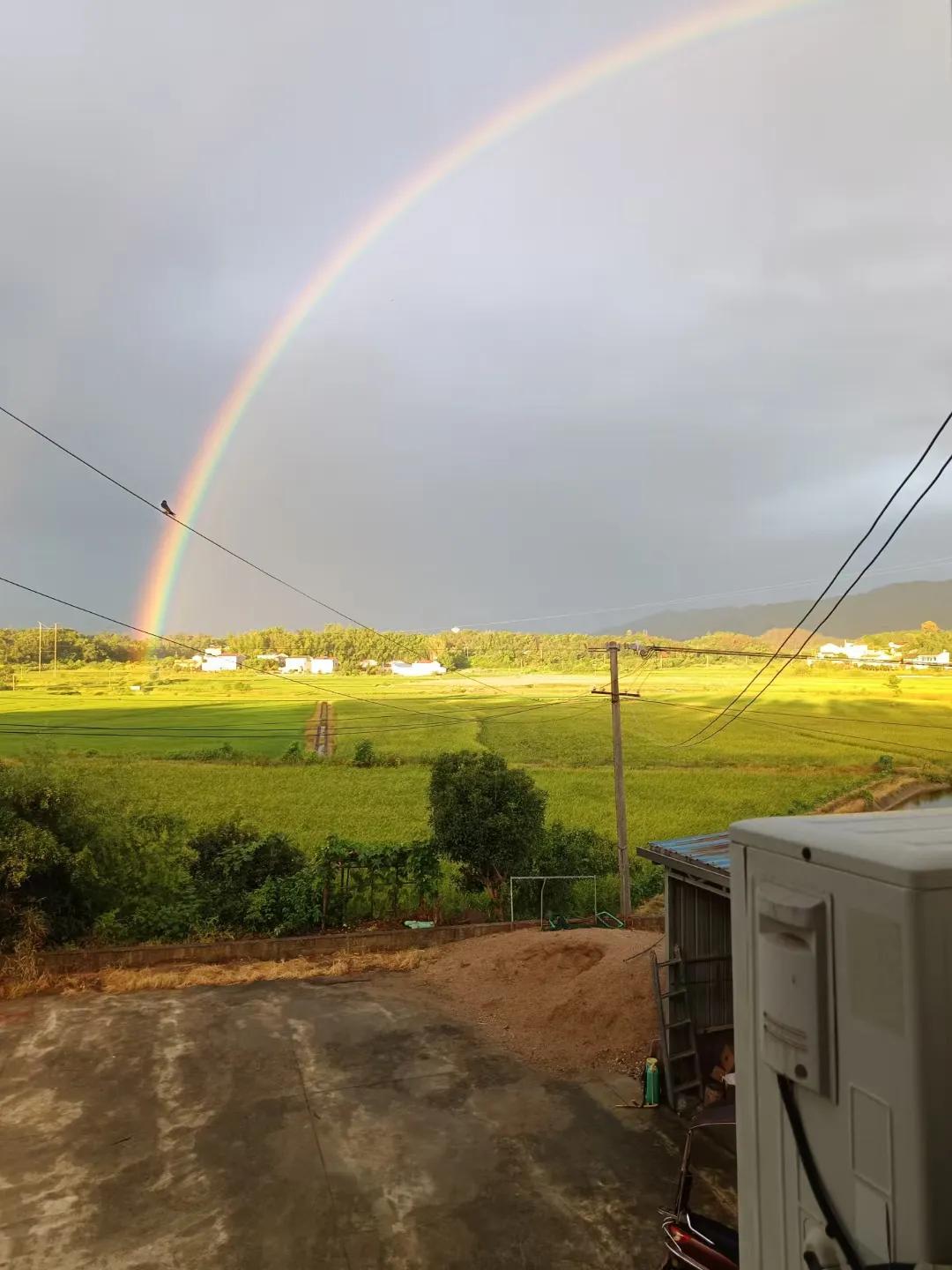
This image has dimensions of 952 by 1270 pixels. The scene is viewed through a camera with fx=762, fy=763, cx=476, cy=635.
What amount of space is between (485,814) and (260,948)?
7.83m

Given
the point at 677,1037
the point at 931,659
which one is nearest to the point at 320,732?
the point at 677,1037

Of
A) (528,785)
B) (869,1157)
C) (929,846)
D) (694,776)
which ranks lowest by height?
(694,776)

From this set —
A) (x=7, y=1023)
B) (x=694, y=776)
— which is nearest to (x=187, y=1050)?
(x=7, y=1023)

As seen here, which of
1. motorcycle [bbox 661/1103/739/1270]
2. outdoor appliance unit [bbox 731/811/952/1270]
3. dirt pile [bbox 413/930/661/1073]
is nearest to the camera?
outdoor appliance unit [bbox 731/811/952/1270]

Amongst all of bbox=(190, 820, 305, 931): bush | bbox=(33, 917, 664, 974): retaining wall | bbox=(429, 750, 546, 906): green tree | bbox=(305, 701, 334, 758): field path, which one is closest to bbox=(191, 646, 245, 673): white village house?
bbox=(305, 701, 334, 758): field path

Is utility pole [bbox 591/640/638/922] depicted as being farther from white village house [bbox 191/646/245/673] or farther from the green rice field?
white village house [bbox 191/646/245/673]

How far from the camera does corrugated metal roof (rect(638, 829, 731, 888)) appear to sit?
888cm

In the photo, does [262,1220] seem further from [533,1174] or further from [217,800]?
[217,800]

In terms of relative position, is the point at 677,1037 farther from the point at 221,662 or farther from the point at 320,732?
the point at 221,662

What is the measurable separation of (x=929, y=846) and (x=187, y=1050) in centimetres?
1127

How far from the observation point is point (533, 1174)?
307 inches

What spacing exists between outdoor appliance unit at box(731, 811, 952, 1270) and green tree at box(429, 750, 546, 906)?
737 inches

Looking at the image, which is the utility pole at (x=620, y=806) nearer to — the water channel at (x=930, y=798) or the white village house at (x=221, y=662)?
the water channel at (x=930, y=798)

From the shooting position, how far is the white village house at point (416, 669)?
94.8 meters
